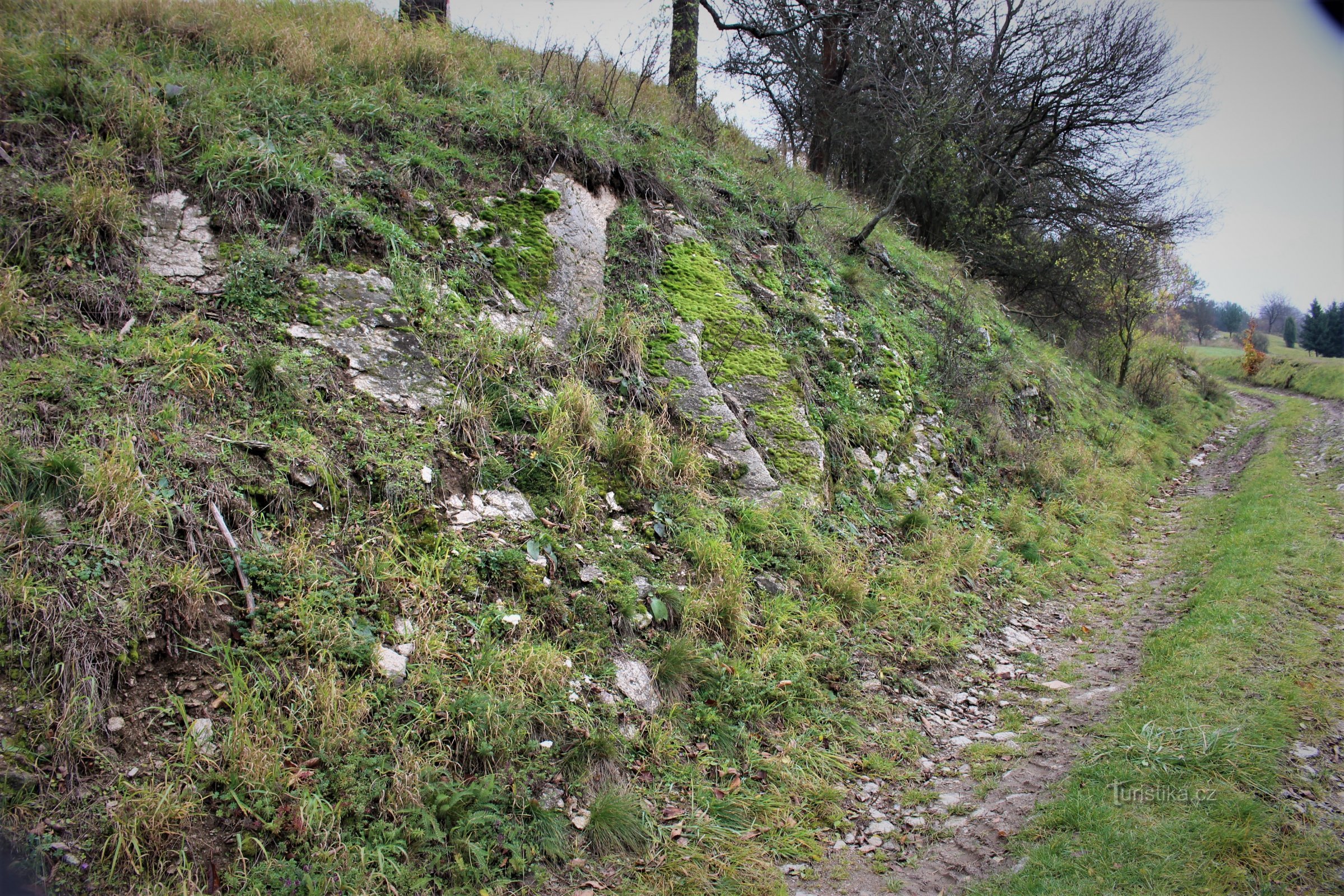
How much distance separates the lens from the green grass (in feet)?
9.68

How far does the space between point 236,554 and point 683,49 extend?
11.0m

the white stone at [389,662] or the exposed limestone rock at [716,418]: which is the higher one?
the exposed limestone rock at [716,418]

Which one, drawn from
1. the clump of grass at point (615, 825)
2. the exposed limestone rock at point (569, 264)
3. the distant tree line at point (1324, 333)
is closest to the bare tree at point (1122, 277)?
the exposed limestone rock at point (569, 264)

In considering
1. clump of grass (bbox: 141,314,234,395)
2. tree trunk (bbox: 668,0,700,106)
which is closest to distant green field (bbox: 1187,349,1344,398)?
tree trunk (bbox: 668,0,700,106)

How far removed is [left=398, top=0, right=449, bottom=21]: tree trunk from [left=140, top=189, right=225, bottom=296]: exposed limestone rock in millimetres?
5101

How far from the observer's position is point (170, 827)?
2.48m

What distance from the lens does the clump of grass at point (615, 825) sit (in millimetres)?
3156

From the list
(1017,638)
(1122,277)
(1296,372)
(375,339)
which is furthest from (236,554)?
(1296,372)

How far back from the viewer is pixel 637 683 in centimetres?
391

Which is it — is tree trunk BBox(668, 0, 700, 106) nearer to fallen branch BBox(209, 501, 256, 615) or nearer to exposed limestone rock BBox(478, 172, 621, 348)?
exposed limestone rock BBox(478, 172, 621, 348)

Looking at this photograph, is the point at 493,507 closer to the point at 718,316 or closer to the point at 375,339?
the point at 375,339

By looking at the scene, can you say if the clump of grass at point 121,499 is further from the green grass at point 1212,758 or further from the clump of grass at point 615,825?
the green grass at point 1212,758

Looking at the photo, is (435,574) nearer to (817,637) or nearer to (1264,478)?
(817,637)

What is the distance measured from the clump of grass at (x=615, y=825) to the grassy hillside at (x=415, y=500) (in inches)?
0.8
